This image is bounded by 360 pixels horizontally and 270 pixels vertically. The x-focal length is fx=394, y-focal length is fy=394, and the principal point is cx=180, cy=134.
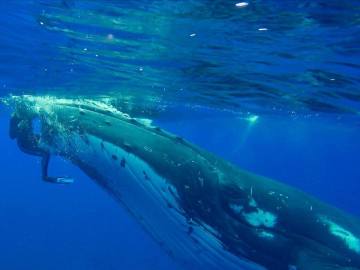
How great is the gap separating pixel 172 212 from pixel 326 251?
2.28 metres

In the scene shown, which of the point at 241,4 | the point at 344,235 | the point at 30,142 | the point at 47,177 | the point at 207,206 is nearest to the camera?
the point at 207,206

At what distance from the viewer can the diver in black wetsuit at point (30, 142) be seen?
800 cm

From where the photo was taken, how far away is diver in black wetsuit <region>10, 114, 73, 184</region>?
8.00 metres

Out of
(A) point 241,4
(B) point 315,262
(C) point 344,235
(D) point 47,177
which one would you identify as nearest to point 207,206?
(B) point 315,262

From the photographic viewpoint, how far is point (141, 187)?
18.0 feet

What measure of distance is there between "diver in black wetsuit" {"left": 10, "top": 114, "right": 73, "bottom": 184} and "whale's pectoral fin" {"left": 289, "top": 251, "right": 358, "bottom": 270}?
4802mm

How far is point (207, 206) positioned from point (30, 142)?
4.63 m

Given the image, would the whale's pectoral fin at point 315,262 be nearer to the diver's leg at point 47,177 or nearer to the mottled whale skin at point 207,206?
the mottled whale skin at point 207,206

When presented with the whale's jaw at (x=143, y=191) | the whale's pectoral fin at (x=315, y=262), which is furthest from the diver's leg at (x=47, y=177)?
the whale's pectoral fin at (x=315, y=262)

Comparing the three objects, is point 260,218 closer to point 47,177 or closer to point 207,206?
point 207,206

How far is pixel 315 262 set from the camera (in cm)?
538

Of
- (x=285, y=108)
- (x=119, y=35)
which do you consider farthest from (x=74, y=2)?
(x=285, y=108)

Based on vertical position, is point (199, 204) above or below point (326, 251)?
above

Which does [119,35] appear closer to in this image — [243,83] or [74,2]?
[74,2]
